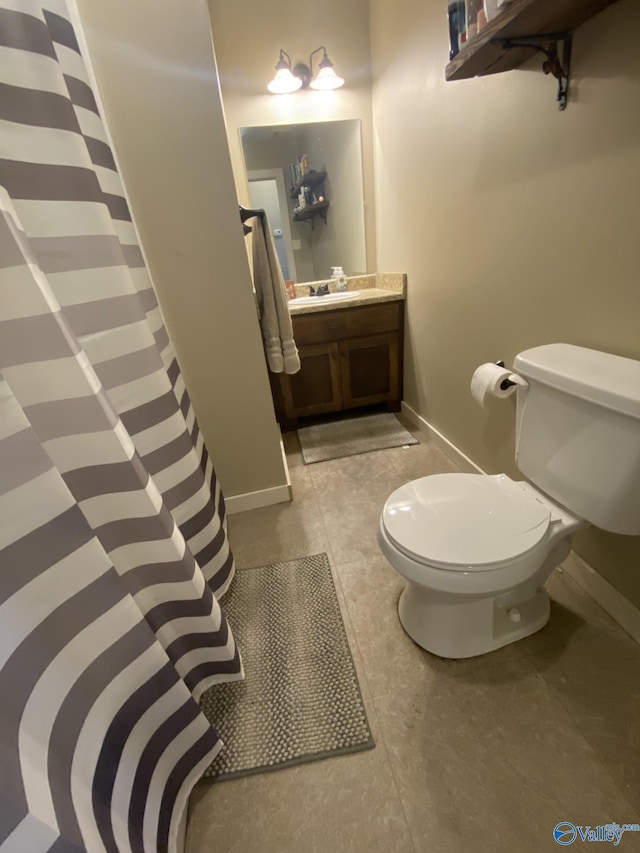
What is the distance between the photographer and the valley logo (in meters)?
0.73

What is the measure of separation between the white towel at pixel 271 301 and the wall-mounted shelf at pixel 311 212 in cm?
90

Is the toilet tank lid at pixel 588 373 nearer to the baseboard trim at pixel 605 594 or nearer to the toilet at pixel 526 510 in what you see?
the toilet at pixel 526 510

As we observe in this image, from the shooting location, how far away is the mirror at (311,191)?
2180 mm

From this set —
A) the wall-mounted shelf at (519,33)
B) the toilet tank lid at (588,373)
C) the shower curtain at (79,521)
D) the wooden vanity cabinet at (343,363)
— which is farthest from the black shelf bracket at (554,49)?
the wooden vanity cabinet at (343,363)

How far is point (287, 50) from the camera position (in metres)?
1.99

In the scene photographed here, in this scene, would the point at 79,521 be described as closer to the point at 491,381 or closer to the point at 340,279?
the point at 491,381

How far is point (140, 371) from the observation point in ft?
2.79

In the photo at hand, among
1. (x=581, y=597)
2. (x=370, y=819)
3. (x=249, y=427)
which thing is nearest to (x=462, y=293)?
(x=249, y=427)

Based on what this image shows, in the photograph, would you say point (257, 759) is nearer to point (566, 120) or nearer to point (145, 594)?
point (145, 594)

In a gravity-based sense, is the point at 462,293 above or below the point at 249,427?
above

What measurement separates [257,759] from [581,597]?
3.54 ft

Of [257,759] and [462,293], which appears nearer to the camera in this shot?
[257,759]

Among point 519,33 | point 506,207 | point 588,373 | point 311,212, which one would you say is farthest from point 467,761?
point 311,212

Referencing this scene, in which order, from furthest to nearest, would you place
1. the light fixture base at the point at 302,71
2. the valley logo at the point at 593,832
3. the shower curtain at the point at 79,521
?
the light fixture base at the point at 302,71 → the valley logo at the point at 593,832 → the shower curtain at the point at 79,521
